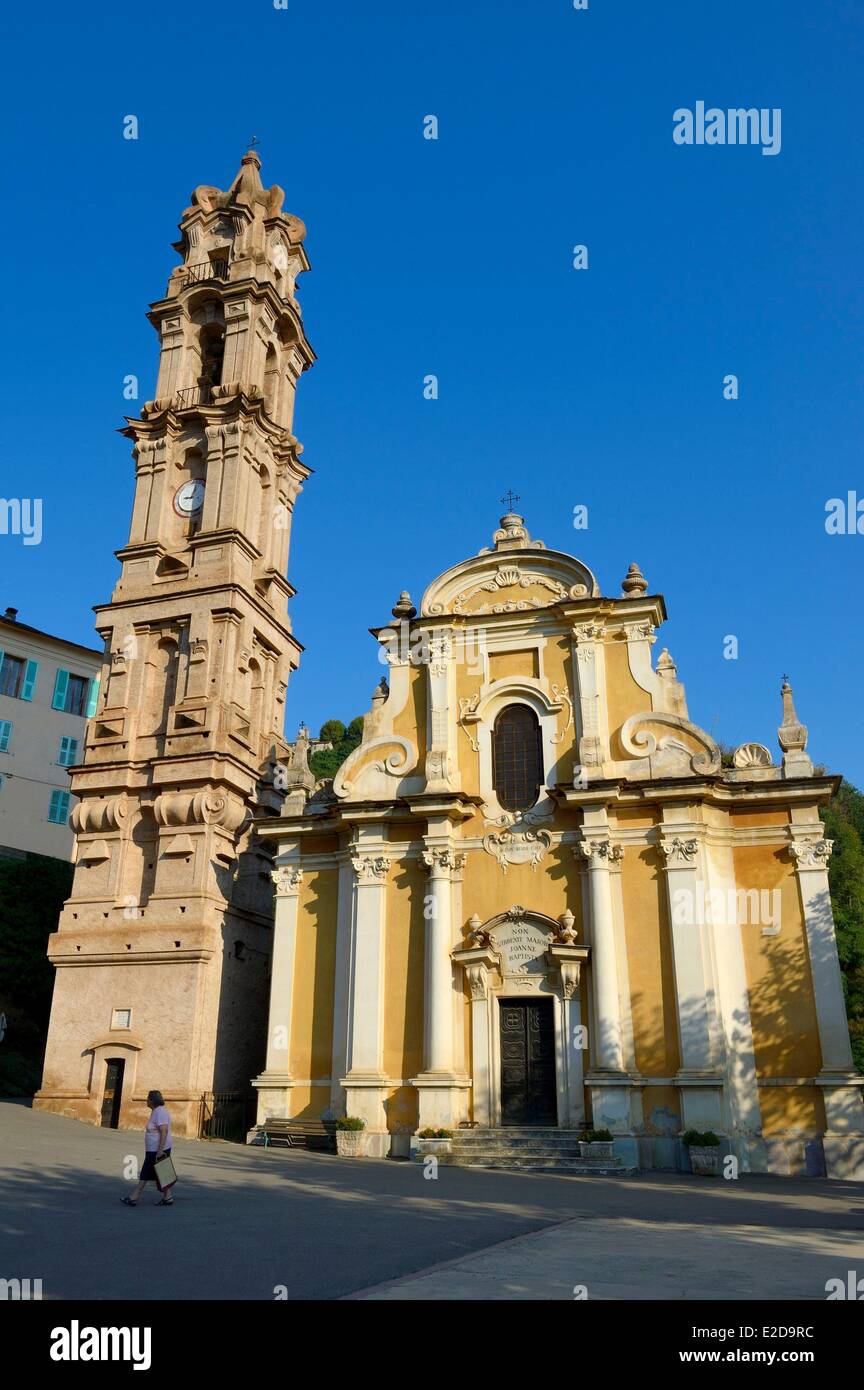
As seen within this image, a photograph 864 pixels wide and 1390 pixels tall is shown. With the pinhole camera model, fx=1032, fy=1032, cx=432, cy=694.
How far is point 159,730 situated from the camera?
29.7 m

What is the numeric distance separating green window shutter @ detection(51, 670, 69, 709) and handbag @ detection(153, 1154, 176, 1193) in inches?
1316

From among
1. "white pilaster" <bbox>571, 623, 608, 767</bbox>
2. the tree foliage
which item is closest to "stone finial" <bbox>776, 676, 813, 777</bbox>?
"white pilaster" <bbox>571, 623, 608, 767</bbox>

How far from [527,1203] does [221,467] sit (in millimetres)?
24230

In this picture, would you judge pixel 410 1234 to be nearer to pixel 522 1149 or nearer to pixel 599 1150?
pixel 599 1150

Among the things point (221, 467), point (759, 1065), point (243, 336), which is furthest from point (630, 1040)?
point (243, 336)

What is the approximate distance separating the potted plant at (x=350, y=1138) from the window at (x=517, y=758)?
7822mm

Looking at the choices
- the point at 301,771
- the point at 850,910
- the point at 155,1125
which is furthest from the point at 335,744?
the point at 155,1125

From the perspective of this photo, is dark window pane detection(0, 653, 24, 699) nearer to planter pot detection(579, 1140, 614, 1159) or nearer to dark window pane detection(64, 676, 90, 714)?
dark window pane detection(64, 676, 90, 714)

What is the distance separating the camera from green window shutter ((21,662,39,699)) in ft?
139

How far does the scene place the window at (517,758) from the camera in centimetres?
2480

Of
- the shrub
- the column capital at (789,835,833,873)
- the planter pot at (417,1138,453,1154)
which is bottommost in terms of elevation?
the planter pot at (417,1138,453,1154)

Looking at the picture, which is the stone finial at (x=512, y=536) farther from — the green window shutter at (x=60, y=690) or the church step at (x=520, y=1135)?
the green window shutter at (x=60, y=690)
